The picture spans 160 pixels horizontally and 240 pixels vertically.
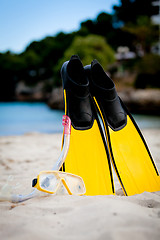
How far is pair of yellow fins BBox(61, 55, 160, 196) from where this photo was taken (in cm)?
139

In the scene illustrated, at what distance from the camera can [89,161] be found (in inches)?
56.0

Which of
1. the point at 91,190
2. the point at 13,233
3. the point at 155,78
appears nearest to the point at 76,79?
the point at 91,190

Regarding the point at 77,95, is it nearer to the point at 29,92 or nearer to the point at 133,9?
the point at 133,9

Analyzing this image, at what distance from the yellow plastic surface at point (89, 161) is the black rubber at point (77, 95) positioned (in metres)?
0.07

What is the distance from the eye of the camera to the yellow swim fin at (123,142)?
1385 mm

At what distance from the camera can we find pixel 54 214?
96 centimetres

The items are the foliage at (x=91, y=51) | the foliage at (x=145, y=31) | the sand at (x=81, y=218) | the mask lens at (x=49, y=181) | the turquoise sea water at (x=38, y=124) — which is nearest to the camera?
the sand at (x=81, y=218)

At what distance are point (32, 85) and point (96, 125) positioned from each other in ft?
100.0

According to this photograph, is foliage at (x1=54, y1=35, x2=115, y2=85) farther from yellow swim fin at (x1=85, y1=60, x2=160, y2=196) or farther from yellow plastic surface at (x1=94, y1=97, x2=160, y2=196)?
yellow plastic surface at (x1=94, y1=97, x2=160, y2=196)

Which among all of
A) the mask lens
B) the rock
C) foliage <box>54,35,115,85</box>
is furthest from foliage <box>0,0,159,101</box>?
the mask lens

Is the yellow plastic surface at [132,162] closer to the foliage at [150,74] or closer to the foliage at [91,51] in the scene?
the foliage at [150,74]

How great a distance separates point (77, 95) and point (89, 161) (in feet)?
1.59

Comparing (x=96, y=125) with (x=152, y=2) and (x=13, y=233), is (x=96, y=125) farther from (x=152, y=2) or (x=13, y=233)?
(x=152, y=2)

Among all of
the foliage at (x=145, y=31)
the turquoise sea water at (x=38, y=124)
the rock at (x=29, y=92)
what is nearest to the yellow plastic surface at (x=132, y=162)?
the turquoise sea water at (x=38, y=124)
